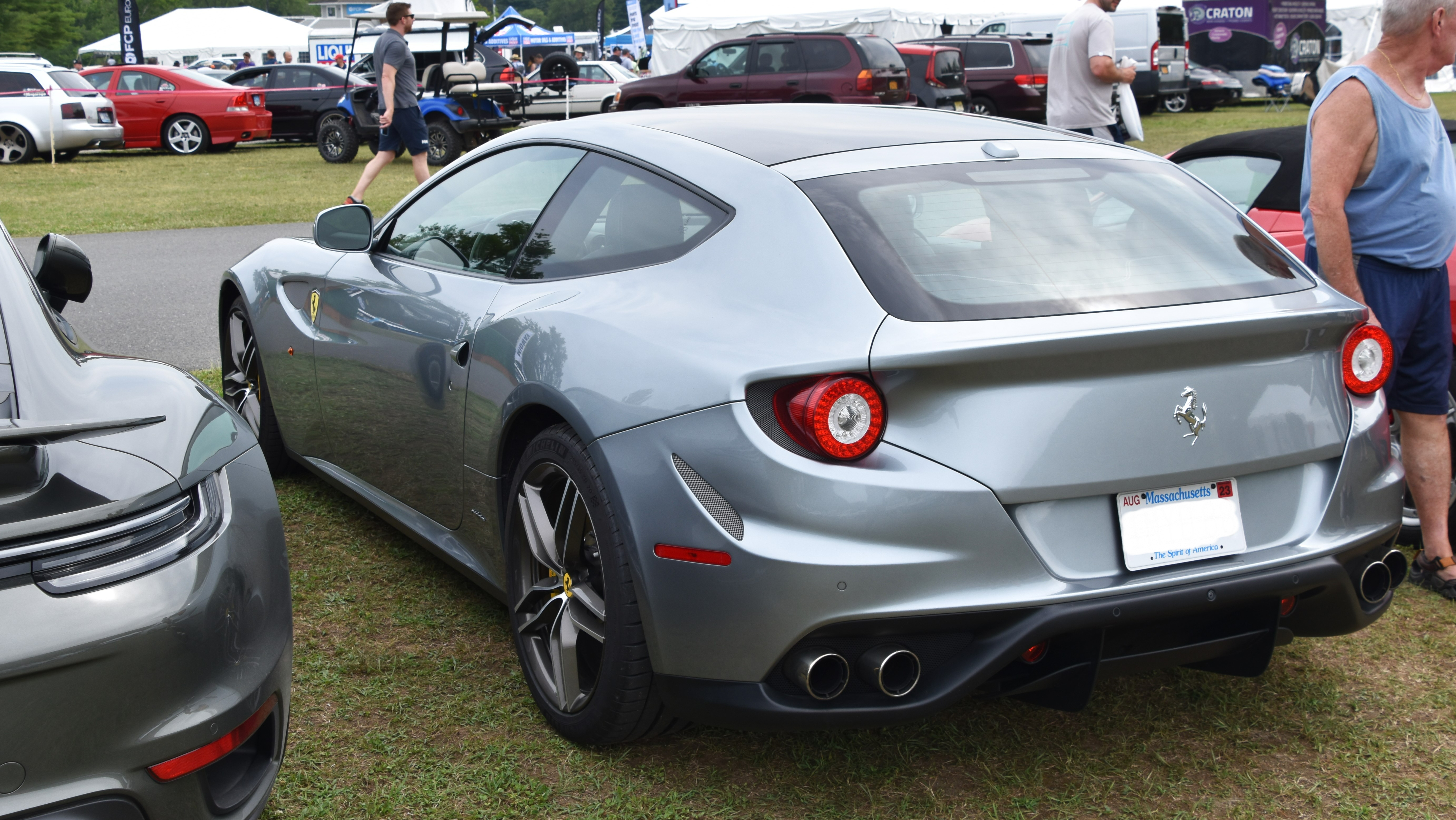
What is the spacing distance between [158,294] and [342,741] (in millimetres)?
6924

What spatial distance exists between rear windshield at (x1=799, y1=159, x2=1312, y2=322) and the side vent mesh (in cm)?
47

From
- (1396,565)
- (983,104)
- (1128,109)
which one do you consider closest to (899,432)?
(1396,565)

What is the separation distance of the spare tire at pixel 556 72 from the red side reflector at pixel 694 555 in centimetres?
2671

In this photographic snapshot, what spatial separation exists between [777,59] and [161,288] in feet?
41.9

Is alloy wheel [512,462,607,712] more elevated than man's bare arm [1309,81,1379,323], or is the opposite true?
man's bare arm [1309,81,1379,323]

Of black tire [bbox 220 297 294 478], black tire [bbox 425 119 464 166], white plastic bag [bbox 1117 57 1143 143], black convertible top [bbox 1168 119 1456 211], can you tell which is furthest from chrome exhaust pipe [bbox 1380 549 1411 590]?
black tire [bbox 425 119 464 166]

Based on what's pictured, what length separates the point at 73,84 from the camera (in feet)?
68.1

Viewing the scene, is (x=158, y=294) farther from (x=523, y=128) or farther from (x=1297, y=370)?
(x=1297, y=370)

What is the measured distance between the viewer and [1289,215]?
189 inches

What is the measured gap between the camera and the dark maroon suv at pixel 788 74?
63.0 ft

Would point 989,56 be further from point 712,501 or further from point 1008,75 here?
point 712,501

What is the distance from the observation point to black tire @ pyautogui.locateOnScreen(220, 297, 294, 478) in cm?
458

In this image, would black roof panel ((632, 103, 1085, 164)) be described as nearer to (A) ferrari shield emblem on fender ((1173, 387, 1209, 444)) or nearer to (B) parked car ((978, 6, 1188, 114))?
(A) ferrari shield emblem on fender ((1173, 387, 1209, 444))

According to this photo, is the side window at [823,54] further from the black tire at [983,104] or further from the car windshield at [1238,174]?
the car windshield at [1238,174]
